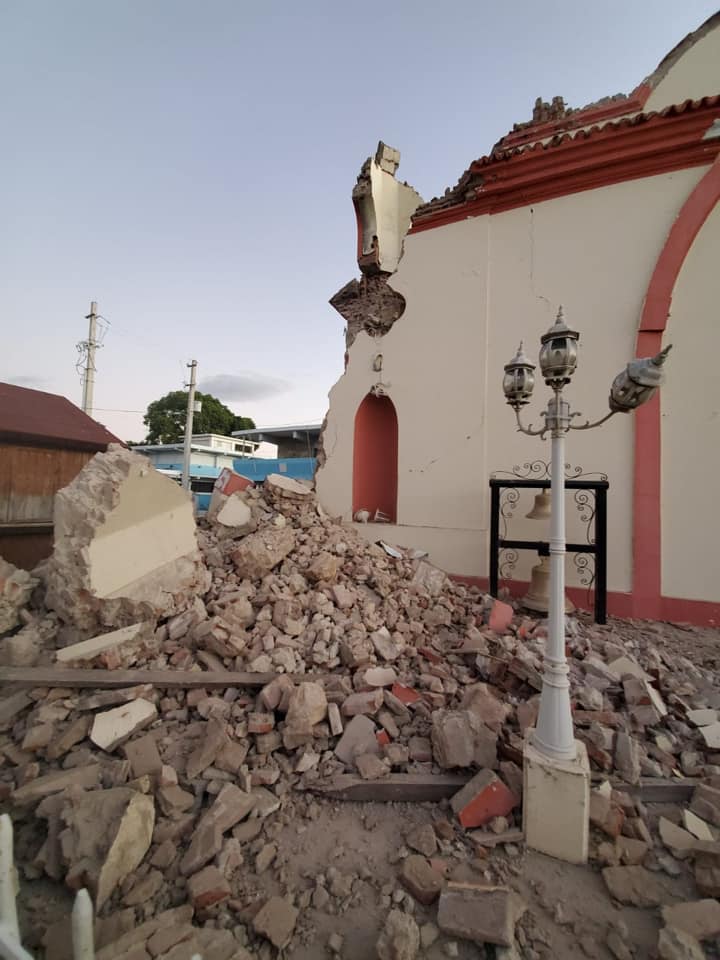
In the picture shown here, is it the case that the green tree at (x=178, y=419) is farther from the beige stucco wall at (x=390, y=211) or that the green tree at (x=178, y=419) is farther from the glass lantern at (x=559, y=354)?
the glass lantern at (x=559, y=354)

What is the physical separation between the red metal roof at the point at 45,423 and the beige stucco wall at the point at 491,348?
3.53 m

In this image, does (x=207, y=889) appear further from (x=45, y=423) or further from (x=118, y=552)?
(x=45, y=423)

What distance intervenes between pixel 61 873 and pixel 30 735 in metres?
0.95

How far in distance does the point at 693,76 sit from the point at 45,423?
9.69 metres

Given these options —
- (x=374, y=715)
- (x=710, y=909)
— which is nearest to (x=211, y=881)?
(x=374, y=715)

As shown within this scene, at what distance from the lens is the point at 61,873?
178 cm

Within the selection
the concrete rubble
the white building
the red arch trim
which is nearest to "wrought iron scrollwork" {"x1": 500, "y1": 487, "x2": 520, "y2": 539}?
the concrete rubble

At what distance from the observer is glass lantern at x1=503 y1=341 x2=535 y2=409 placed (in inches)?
90.2

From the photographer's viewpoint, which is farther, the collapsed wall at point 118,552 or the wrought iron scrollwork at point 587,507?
the wrought iron scrollwork at point 587,507

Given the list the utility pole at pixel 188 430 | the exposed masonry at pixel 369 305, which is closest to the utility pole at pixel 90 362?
the utility pole at pixel 188 430

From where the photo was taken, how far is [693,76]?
4.89 m

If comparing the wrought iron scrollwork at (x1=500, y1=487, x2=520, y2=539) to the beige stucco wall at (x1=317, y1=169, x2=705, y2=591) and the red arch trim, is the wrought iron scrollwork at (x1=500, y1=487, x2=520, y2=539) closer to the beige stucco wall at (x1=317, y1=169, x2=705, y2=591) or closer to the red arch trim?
the beige stucco wall at (x1=317, y1=169, x2=705, y2=591)

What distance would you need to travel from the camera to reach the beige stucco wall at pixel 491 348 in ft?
15.1

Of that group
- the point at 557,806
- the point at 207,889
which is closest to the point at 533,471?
the point at 557,806
